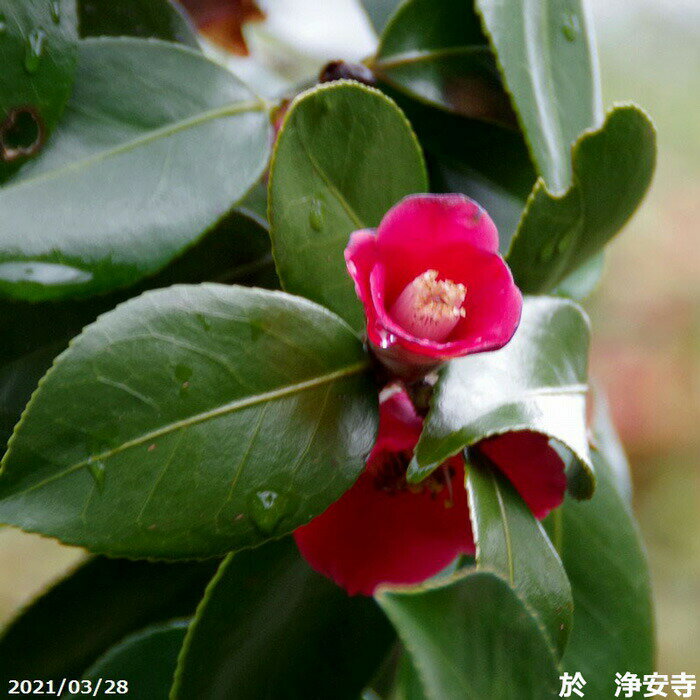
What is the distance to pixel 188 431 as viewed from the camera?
358 mm

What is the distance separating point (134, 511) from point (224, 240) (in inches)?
9.0

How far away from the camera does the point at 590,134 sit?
457 millimetres

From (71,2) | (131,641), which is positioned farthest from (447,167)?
(131,641)

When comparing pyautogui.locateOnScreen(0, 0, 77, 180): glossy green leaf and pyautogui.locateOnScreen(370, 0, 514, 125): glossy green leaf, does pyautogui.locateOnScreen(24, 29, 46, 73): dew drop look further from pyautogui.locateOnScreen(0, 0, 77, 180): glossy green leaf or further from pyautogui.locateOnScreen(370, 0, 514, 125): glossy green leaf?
pyautogui.locateOnScreen(370, 0, 514, 125): glossy green leaf

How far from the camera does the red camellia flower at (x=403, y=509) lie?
432mm

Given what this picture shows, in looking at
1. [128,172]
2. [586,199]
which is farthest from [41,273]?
[586,199]

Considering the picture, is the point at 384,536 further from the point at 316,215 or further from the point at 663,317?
the point at 663,317

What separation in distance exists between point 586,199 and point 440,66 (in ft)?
0.53

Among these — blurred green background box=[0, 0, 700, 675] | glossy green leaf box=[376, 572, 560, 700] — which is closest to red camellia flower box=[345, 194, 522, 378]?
glossy green leaf box=[376, 572, 560, 700]

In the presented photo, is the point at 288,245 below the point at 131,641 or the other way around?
the other way around

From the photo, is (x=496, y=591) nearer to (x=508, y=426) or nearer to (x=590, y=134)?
(x=508, y=426)

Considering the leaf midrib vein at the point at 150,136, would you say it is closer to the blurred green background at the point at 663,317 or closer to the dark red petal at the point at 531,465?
the dark red petal at the point at 531,465

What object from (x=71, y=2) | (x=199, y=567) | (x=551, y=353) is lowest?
(x=199, y=567)

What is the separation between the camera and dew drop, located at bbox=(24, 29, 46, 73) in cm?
43
